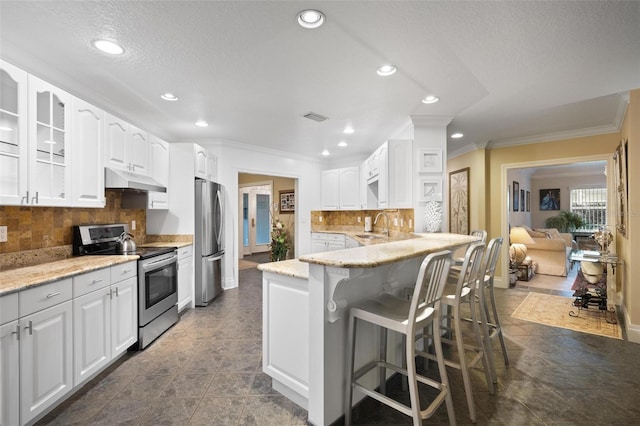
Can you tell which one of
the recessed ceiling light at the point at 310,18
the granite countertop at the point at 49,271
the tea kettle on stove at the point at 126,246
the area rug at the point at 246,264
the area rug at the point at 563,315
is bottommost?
the area rug at the point at 563,315

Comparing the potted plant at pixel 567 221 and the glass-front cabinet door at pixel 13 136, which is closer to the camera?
the glass-front cabinet door at pixel 13 136

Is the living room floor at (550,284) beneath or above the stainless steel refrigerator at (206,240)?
beneath

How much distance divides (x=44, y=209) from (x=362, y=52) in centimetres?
291

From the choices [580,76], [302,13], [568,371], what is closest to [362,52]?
[302,13]

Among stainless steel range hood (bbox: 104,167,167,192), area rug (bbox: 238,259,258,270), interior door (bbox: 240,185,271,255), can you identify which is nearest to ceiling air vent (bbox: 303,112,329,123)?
stainless steel range hood (bbox: 104,167,167,192)

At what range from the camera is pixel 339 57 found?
221 centimetres

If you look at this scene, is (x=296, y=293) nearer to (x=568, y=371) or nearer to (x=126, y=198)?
(x=568, y=371)

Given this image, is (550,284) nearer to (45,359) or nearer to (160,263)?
(160,263)

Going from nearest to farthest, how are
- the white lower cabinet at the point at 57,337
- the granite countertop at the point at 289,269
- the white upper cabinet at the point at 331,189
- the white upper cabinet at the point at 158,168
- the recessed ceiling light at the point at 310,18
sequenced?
the white lower cabinet at the point at 57,337 → the recessed ceiling light at the point at 310,18 → the granite countertop at the point at 289,269 → the white upper cabinet at the point at 158,168 → the white upper cabinet at the point at 331,189

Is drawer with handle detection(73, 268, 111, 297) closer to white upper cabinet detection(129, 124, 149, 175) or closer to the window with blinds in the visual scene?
white upper cabinet detection(129, 124, 149, 175)

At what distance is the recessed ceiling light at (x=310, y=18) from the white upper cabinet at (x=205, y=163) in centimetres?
271

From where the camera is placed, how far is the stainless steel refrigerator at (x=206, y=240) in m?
4.00

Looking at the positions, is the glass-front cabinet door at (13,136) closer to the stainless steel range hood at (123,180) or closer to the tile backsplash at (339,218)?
the stainless steel range hood at (123,180)

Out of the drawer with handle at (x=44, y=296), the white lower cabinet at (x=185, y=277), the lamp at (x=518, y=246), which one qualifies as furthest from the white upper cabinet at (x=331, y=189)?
the drawer with handle at (x=44, y=296)
